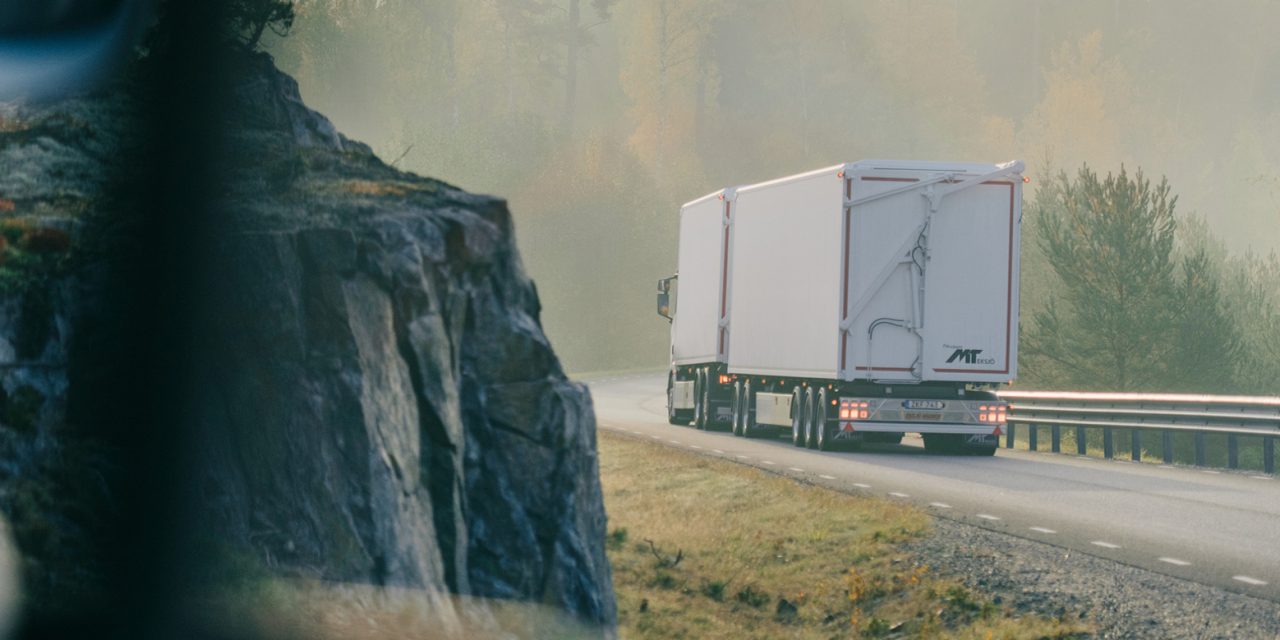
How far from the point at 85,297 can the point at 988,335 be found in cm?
1755

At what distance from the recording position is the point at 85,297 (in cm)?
733

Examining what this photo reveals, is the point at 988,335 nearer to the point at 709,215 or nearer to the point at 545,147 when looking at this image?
the point at 709,215

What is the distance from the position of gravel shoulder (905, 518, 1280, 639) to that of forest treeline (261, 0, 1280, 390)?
5549 cm

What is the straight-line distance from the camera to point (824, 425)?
955 inches

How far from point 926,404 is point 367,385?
16.6 meters

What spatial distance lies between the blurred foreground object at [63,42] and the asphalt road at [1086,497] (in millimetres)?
7840

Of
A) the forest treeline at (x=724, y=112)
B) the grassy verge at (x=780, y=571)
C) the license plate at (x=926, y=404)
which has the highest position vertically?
the forest treeline at (x=724, y=112)

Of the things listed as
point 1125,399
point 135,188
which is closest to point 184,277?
point 135,188

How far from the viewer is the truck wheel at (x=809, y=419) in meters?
24.8

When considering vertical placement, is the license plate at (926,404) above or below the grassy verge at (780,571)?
above

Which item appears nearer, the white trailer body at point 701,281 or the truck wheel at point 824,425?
the truck wheel at point 824,425

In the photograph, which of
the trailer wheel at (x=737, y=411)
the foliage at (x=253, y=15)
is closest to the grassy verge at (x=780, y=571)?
the foliage at (x=253, y=15)

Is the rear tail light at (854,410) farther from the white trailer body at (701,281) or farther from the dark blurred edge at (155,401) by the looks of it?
the dark blurred edge at (155,401)

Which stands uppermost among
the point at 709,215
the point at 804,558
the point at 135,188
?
the point at 709,215
